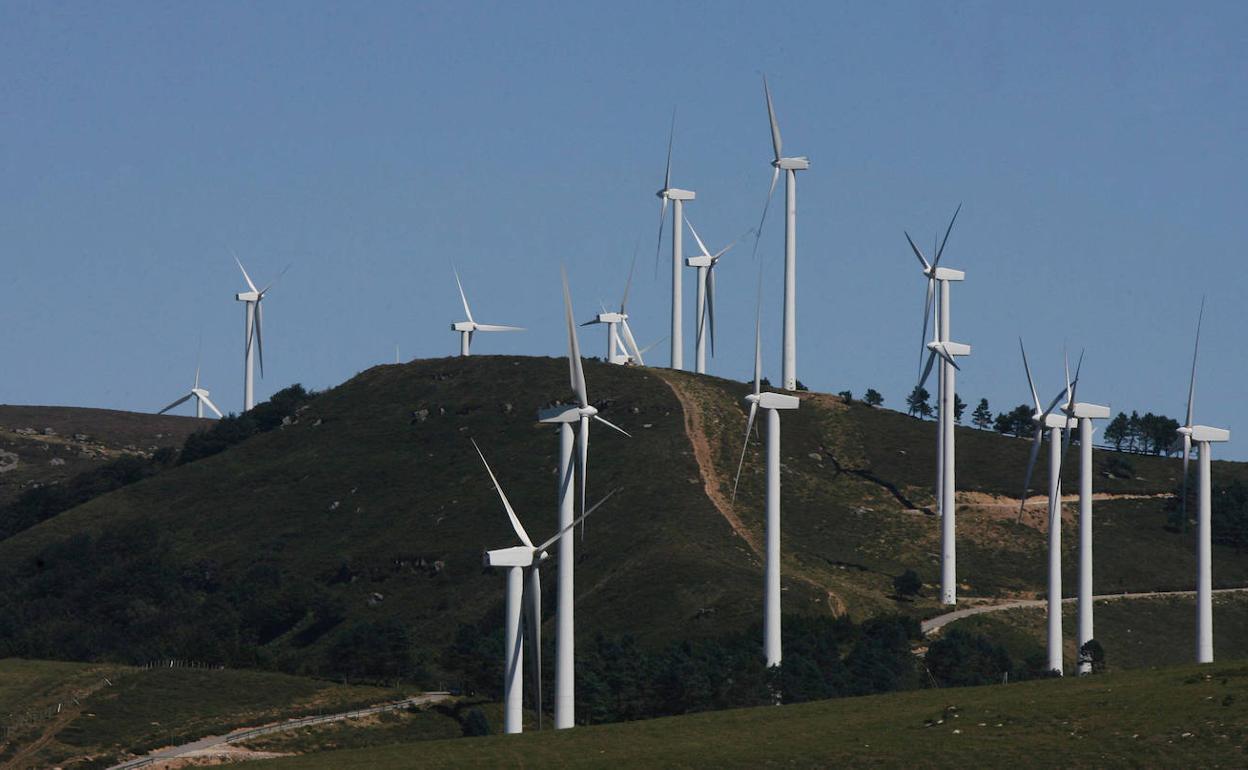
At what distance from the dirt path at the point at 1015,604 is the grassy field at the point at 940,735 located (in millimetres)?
62865

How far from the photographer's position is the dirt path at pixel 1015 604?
166m

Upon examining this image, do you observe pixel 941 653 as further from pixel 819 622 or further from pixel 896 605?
pixel 896 605

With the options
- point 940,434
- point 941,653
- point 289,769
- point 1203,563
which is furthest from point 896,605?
point 289,769

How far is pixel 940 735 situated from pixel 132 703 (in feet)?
216

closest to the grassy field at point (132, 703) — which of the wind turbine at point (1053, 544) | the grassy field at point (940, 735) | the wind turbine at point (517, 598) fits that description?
the wind turbine at point (517, 598)

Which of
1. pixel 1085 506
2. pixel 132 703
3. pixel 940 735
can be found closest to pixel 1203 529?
pixel 1085 506

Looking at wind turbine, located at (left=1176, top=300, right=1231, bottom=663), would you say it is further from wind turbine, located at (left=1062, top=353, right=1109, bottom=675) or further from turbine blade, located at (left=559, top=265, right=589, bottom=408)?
turbine blade, located at (left=559, top=265, right=589, bottom=408)

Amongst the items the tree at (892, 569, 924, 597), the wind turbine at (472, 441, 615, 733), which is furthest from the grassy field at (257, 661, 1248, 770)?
the tree at (892, 569, 924, 597)

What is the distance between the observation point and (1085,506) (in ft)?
430

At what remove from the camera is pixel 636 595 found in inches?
6870

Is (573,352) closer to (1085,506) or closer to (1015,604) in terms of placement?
(1085,506)

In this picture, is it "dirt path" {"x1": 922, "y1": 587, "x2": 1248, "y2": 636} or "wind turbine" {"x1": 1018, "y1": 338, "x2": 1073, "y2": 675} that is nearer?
"wind turbine" {"x1": 1018, "y1": 338, "x2": 1073, "y2": 675}

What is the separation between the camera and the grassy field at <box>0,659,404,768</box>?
11925 cm

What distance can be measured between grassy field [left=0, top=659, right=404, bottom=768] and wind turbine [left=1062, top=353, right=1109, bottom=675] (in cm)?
4734
